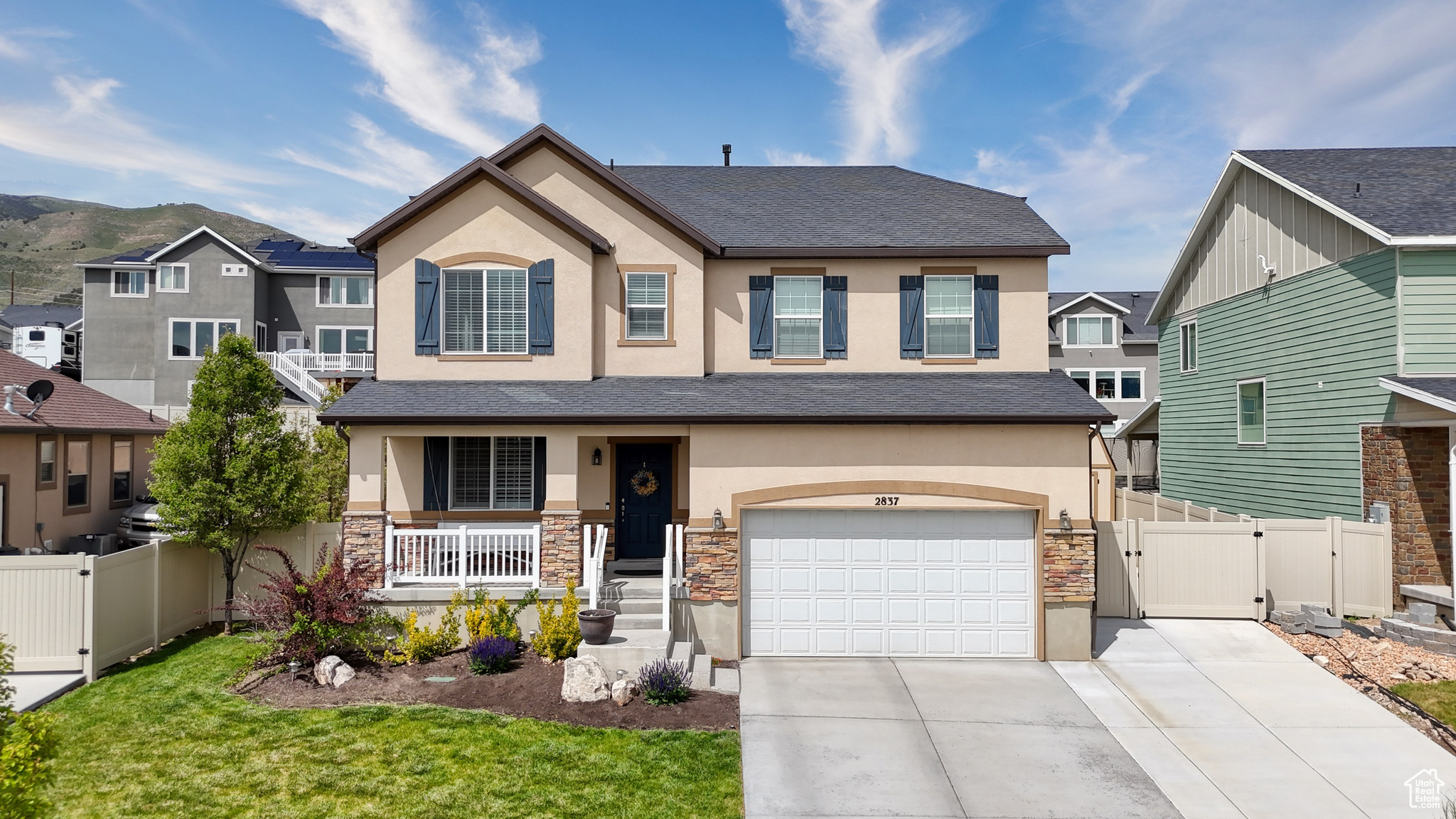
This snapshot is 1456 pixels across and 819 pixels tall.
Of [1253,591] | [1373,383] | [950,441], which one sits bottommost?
[1253,591]

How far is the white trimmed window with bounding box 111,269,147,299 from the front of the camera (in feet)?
114

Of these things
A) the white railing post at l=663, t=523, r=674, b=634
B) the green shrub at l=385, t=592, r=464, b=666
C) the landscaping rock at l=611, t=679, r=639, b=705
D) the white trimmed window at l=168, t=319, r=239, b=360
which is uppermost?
the white trimmed window at l=168, t=319, r=239, b=360

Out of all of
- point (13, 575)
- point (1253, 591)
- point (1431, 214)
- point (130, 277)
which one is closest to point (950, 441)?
point (1253, 591)

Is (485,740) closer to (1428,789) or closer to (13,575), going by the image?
(13,575)

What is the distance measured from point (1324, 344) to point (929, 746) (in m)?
13.0

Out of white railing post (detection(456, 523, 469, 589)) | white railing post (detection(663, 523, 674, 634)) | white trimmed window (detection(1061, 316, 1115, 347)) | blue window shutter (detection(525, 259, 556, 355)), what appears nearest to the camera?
white railing post (detection(663, 523, 674, 634))

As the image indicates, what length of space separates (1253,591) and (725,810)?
11.3m

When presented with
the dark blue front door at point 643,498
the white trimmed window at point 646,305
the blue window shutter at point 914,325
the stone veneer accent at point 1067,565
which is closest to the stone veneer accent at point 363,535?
the dark blue front door at point 643,498

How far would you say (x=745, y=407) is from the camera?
1277 centimetres

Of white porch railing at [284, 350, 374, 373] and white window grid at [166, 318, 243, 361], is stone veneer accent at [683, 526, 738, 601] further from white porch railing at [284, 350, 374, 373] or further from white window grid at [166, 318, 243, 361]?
white window grid at [166, 318, 243, 361]

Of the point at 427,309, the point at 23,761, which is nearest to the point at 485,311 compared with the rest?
the point at 427,309

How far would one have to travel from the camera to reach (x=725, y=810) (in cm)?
769

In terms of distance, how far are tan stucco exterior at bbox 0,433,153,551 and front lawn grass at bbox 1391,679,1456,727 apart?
72.3 ft

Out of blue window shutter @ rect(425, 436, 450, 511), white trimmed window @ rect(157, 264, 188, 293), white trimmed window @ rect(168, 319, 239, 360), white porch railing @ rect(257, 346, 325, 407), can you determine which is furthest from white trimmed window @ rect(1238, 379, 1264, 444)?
white trimmed window @ rect(157, 264, 188, 293)
